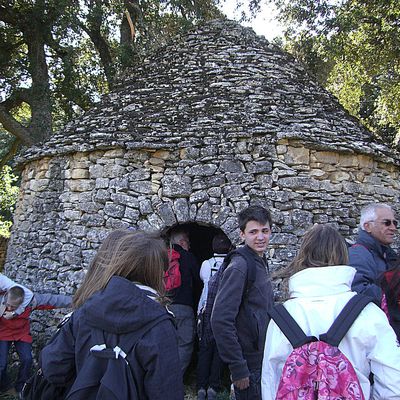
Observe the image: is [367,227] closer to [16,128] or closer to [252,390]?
[252,390]

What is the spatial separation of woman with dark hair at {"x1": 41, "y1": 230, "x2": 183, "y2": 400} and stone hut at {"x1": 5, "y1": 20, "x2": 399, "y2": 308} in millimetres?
3430

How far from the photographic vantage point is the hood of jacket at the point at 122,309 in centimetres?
177

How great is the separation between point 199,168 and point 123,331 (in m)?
4.08

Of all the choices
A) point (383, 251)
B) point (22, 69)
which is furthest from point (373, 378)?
point (22, 69)

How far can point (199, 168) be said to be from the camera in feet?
18.8

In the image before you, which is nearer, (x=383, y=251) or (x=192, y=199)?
(x=383, y=251)

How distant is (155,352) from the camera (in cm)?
173

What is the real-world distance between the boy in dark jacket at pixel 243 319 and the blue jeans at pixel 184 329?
195 cm

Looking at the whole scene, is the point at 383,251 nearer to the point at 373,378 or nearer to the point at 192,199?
the point at 373,378

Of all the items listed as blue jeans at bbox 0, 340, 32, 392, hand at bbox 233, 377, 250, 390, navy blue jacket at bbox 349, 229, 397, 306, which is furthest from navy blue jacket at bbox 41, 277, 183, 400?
blue jeans at bbox 0, 340, 32, 392

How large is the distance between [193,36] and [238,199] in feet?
13.9

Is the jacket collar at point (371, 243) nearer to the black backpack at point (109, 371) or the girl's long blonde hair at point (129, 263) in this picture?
the girl's long blonde hair at point (129, 263)

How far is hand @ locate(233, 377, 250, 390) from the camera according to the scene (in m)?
2.96

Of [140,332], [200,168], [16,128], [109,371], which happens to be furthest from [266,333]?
[16,128]
